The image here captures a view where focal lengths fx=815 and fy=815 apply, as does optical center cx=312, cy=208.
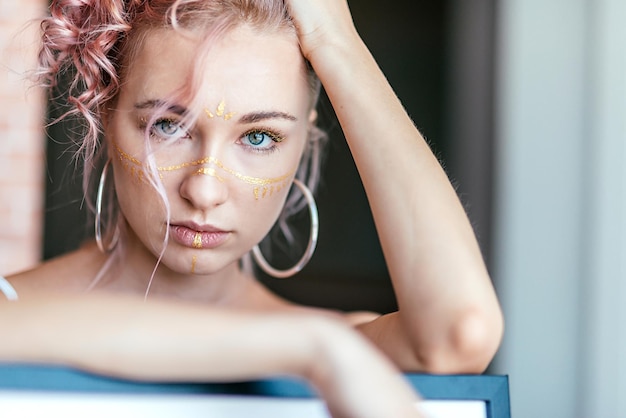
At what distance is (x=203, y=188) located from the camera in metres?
1.02

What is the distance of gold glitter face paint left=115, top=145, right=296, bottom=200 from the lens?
104 centimetres

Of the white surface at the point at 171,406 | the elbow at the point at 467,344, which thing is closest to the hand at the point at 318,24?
the elbow at the point at 467,344

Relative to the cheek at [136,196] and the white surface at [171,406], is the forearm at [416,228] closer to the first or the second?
the white surface at [171,406]

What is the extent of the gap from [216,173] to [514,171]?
66.4 inches

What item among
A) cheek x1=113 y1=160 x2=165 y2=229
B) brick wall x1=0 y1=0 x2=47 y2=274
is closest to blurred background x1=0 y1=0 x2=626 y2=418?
brick wall x1=0 y1=0 x2=47 y2=274

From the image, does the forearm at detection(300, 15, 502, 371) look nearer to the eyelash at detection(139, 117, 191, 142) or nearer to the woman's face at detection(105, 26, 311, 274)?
the woman's face at detection(105, 26, 311, 274)

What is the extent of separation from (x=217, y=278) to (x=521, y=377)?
1.40 metres

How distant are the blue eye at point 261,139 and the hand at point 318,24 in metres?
0.12

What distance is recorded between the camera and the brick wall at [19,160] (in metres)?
3.17

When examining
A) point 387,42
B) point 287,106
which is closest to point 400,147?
point 287,106

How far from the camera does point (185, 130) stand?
1044mm

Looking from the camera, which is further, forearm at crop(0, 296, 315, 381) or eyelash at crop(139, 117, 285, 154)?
eyelash at crop(139, 117, 285, 154)

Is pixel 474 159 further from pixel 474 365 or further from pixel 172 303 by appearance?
pixel 172 303

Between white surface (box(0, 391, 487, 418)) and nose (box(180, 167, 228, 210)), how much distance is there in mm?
359
